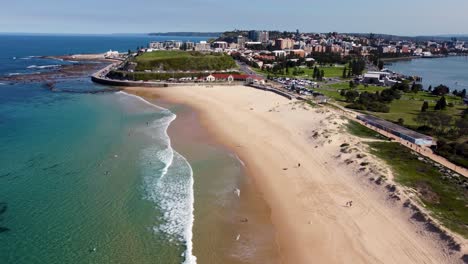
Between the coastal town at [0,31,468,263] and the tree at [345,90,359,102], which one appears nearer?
the coastal town at [0,31,468,263]

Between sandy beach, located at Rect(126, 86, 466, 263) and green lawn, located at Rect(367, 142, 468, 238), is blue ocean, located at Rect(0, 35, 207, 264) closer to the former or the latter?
sandy beach, located at Rect(126, 86, 466, 263)

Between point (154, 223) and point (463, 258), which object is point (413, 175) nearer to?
point (463, 258)

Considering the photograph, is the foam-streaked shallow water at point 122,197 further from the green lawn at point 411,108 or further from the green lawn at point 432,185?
the green lawn at point 411,108

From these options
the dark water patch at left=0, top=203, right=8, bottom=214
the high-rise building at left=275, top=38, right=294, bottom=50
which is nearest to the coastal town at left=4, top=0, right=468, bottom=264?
the dark water patch at left=0, top=203, right=8, bottom=214

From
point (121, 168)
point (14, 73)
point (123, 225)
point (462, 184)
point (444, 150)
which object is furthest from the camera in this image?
point (14, 73)

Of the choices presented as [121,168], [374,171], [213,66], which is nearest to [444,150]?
[374,171]

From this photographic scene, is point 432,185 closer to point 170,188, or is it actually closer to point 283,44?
point 170,188
